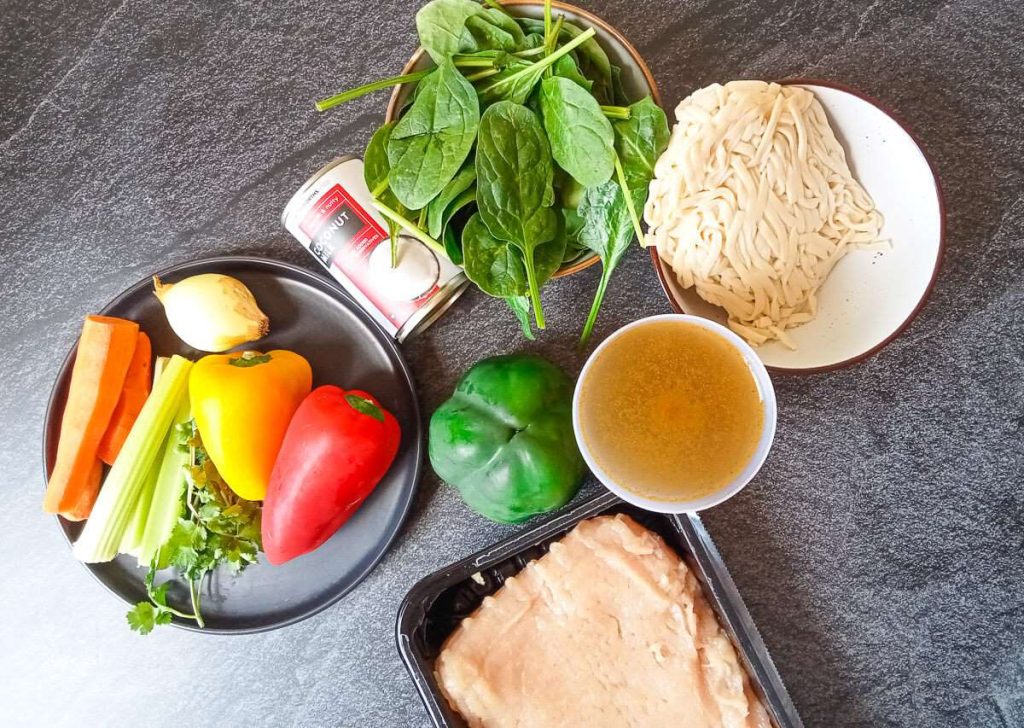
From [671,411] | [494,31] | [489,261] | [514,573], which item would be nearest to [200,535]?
[514,573]

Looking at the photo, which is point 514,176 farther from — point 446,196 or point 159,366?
point 159,366

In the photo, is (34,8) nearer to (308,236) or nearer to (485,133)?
(308,236)

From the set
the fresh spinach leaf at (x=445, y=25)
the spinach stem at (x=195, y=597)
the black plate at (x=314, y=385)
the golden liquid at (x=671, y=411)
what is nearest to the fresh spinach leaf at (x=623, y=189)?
the golden liquid at (x=671, y=411)

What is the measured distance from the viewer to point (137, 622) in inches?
39.5

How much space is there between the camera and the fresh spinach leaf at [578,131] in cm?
81

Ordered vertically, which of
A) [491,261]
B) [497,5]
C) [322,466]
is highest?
[497,5]

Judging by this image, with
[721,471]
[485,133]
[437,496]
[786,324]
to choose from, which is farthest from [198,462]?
[786,324]

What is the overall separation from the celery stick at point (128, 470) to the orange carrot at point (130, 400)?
3cm

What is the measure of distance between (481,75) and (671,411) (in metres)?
0.46

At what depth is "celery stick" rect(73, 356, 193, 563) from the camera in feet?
3.42

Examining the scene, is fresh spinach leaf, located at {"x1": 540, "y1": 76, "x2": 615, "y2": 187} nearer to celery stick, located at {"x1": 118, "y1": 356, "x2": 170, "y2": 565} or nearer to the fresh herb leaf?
celery stick, located at {"x1": 118, "y1": 356, "x2": 170, "y2": 565}

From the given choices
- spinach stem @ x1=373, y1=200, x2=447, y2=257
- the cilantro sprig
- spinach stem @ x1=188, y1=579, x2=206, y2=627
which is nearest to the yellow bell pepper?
the cilantro sprig

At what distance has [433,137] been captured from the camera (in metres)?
0.86

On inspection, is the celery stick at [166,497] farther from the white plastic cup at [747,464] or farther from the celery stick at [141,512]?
the white plastic cup at [747,464]
